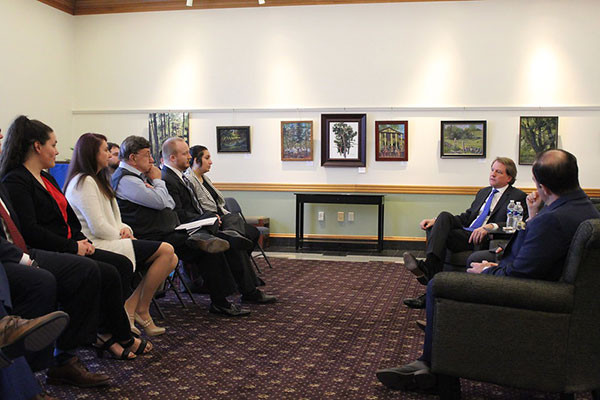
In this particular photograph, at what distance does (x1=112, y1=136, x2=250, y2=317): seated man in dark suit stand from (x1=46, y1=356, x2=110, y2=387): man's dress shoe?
1.59 m

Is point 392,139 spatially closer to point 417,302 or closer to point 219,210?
point 219,210

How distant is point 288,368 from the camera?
3.59 metres

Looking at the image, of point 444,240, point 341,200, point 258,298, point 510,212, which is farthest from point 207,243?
point 341,200

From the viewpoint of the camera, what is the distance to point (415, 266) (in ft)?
15.4

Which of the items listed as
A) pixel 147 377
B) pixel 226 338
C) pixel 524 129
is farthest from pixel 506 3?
pixel 147 377

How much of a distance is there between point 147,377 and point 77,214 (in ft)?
4.22

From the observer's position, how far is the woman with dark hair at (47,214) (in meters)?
3.42

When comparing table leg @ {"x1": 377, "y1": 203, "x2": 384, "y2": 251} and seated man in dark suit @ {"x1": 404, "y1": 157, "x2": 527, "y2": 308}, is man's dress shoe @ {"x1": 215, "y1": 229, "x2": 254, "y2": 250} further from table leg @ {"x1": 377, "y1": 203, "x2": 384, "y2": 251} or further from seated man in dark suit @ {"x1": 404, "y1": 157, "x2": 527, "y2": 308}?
table leg @ {"x1": 377, "y1": 203, "x2": 384, "y2": 251}

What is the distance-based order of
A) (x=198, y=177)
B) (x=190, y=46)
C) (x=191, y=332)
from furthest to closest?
(x=190, y=46) → (x=198, y=177) → (x=191, y=332)

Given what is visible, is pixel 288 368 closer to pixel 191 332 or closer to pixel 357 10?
pixel 191 332

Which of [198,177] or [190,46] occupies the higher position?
[190,46]

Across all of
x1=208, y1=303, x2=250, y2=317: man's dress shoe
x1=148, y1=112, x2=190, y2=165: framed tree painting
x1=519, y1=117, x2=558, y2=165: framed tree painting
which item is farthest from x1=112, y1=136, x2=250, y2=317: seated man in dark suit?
x1=519, y1=117, x2=558, y2=165: framed tree painting

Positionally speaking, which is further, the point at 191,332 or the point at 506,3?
the point at 506,3

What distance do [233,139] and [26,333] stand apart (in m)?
7.36
